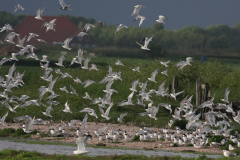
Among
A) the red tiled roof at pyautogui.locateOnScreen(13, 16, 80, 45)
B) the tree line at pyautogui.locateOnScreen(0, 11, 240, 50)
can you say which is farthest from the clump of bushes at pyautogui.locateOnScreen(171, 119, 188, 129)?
the red tiled roof at pyautogui.locateOnScreen(13, 16, 80, 45)

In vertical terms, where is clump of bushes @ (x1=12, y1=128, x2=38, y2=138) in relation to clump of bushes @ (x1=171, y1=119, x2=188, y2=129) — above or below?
below

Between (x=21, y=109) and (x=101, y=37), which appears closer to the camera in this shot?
(x=21, y=109)

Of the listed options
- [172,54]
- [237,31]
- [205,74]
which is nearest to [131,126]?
[205,74]

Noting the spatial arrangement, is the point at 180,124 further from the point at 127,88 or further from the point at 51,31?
the point at 51,31

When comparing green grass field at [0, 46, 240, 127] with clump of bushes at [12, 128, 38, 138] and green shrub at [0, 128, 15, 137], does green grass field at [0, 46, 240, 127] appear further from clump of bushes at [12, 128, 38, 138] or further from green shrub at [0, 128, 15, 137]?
clump of bushes at [12, 128, 38, 138]

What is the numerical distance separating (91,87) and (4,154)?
62.1 feet

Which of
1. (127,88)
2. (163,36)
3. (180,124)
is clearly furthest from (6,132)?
(163,36)

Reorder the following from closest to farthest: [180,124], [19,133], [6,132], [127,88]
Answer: [19,133] → [6,132] → [180,124] → [127,88]

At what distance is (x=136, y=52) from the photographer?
2279 inches

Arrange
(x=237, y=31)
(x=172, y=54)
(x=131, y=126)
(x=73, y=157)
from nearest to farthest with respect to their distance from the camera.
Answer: (x=73, y=157)
(x=131, y=126)
(x=172, y=54)
(x=237, y=31)

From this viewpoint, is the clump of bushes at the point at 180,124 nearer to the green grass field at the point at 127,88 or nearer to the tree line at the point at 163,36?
the green grass field at the point at 127,88

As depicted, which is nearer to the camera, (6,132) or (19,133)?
(19,133)

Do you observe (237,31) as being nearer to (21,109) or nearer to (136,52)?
(136,52)

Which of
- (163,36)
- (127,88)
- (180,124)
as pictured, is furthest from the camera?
(163,36)
